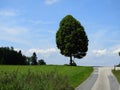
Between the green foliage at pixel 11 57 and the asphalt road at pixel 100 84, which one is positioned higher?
the green foliage at pixel 11 57

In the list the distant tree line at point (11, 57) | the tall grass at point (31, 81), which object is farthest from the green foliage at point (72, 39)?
the tall grass at point (31, 81)

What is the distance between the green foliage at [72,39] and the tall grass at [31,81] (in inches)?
2237

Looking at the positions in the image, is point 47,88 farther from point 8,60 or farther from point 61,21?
point 8,60

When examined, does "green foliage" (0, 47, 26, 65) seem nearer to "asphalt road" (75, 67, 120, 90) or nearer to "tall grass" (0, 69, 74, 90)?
"asphalt road" (75, 67, 120, 90)

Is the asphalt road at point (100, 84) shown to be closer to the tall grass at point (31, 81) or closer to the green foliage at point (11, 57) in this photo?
the tall grass at point (31, 81)

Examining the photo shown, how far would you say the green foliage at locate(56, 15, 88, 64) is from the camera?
8112 cm

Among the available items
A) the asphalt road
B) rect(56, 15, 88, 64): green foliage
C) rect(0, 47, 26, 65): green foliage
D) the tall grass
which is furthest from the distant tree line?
the tall grass

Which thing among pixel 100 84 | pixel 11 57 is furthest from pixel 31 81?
pixel 11 57

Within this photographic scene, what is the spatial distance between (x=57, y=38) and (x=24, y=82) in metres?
65.9

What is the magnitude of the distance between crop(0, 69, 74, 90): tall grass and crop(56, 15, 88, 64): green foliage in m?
56.8

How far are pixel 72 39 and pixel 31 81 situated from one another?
6172 cm

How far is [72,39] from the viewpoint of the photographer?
81.2 m

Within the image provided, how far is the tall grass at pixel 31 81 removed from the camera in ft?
56.6

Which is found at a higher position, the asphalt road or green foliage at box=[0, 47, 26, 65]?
green foliage at box=[0, 47, 26, 65]
